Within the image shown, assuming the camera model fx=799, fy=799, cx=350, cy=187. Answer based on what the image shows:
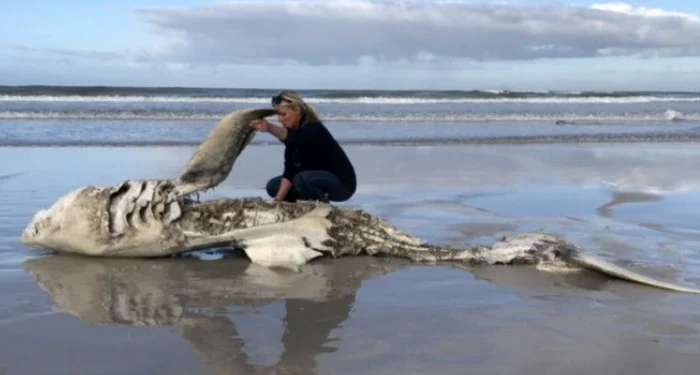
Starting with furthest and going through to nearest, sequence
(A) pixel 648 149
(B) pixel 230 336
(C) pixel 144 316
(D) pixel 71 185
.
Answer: (A) pixel 648 149
(D) pixel 71 185
(C) pixel 144 316
(B) pixel 230 336

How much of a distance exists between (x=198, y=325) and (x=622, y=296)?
7.80 ft

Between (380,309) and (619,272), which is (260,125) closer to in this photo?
(380,309)

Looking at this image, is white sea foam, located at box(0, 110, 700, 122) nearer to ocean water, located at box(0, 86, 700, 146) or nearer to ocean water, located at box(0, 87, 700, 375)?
ocean water, located at box(0, 86, 700, 146)

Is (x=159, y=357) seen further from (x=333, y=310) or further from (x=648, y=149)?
(x=648, y=149)

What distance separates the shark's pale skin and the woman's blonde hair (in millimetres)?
287

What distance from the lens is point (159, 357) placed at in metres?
3.47

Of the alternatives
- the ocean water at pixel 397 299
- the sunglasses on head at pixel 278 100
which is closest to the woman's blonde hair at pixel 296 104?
the sunglasses on head at pixel 278 100

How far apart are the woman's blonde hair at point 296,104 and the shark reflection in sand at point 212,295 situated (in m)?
1.19

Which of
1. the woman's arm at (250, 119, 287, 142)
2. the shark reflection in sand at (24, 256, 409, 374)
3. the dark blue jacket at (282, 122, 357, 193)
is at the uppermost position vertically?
the woman's arm at (250, 119, 287, 142)

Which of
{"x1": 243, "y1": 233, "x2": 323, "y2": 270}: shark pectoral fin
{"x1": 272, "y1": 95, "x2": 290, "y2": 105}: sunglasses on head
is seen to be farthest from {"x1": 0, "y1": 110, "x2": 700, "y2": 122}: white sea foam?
{"x1": 243, "y1": 233, "x2": 323, "y2": 270}: shark pectoral fin

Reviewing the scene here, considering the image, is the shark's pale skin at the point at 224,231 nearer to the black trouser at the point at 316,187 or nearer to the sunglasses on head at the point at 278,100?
the sunglasses on head at the point at 278,100

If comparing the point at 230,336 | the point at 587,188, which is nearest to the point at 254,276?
the point at 230,336

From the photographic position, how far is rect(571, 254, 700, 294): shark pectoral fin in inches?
182

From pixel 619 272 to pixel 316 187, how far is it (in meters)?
2.36
